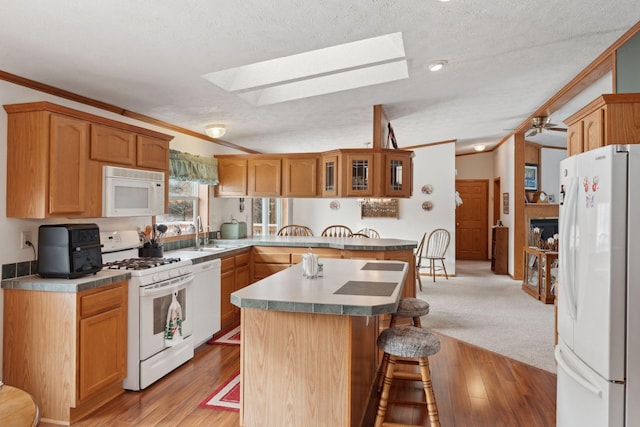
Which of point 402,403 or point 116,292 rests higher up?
point 116,292

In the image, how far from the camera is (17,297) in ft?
8.78

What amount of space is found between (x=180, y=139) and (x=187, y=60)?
7.12ft

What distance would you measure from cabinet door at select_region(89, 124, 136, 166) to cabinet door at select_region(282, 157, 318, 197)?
8.05 ft

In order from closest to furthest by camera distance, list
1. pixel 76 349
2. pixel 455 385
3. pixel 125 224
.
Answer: pixel 76 349 < pixel 455 385 < pixel 125 224

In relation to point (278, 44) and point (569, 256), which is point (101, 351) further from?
point (569, 256)

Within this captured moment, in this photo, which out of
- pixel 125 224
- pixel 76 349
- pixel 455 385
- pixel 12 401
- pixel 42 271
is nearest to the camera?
pixel 12 401

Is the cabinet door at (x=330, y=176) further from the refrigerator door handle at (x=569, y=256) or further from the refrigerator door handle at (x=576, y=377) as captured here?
the refrigerator door handle at (x=576, y=377)

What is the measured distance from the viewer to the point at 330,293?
7.56 ft

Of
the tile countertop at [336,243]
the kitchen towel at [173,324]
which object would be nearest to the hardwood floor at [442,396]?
the kitchen towel at [173,324]

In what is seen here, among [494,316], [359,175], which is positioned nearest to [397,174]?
[359,175]

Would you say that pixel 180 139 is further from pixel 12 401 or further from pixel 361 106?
pixel 12 401

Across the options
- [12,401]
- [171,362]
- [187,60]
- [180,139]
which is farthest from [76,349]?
[180,139]

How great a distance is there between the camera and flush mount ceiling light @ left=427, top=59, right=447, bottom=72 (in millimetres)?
3475

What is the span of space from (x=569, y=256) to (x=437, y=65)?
6.55 ft
